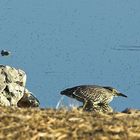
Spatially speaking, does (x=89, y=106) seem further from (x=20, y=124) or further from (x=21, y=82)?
(x=20, y=124)

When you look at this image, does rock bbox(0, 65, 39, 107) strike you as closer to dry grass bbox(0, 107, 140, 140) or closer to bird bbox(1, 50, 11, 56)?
dry grass bbox(0, 107, 140, 140)

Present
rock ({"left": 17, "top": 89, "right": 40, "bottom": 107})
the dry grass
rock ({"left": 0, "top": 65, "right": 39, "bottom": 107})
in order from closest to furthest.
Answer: the dry grass
rock ({"left": 0, "top": 65, "right": 39, "bottom": 107})
rock ({"left": 17, "top": 89, "right": 40, "bottom": 107})

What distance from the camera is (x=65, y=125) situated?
5.87 meters

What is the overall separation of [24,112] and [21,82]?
366 inches

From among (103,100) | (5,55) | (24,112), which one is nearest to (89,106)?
(103,100)

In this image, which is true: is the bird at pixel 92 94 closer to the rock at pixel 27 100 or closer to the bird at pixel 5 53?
the rock at pixel 27 100

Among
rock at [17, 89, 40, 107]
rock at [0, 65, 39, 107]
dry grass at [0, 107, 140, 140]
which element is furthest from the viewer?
rock at [17, 89, 40, 107]

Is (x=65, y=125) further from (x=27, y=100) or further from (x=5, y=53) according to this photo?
(x=5, y=53)

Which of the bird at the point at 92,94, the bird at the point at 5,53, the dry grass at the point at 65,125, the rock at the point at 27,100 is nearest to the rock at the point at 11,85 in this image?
the rock at the point at 27,100

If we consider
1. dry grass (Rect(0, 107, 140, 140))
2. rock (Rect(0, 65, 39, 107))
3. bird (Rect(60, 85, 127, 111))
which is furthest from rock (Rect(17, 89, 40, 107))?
dry grass (Rect(0, 107, 140, 140))

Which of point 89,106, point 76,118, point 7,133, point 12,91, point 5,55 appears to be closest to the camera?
point 7,133

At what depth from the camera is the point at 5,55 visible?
26.2 meters

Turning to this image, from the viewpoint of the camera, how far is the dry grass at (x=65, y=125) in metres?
5.65

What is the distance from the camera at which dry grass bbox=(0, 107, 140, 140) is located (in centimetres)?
565
